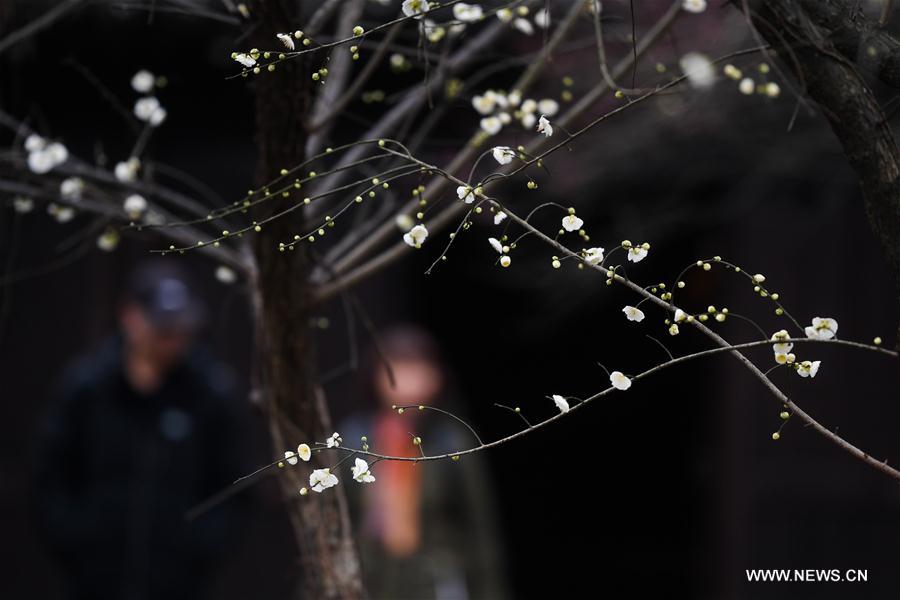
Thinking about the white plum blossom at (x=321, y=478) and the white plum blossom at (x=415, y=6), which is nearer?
the white plum blossom at (x=321, y=478)

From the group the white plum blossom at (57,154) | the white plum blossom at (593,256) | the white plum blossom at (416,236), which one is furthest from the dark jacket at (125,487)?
the white plum blossom at (593,256)

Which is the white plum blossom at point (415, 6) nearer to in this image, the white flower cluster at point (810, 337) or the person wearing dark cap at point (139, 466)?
the white flower cluster at point (810, 337)

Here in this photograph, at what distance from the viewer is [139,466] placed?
4.09m

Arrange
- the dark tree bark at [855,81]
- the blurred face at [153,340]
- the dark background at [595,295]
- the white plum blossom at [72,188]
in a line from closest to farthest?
the dark tree bark at [855,81], the white plum blossom at [72,188], the blurred face at [153,340], the dark background at [595,295]

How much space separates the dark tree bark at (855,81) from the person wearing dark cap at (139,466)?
2.73 meters

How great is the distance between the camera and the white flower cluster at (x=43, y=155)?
8.25 feet

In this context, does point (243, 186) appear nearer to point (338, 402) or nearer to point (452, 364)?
point (338, 402)

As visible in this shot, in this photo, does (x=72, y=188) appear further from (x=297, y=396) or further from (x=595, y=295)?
(x=595, y=295)

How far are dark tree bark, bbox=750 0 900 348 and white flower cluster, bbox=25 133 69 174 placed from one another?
147cm

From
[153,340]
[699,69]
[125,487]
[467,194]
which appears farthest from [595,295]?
[467,194]

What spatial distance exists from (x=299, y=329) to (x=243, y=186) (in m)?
3.68

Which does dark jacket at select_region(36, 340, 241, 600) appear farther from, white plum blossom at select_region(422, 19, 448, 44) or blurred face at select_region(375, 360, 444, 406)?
white plum blossom at select_region(422, 19, 448, 44)

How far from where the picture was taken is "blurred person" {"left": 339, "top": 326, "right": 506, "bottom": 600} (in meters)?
3.81

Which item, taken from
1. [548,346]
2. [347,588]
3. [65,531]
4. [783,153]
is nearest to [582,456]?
[548,346]
